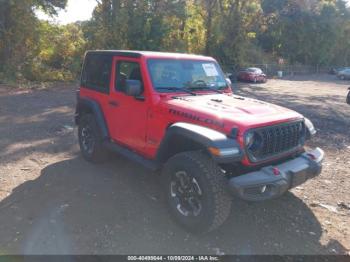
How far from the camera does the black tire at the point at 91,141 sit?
563 centimetres

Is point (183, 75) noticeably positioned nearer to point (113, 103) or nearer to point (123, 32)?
point (113, 103)

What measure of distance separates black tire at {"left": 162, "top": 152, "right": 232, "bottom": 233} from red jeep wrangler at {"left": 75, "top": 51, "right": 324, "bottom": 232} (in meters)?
0.01

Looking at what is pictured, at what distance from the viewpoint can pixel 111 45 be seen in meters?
21.3

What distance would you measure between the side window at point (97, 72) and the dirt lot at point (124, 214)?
1.35 meters

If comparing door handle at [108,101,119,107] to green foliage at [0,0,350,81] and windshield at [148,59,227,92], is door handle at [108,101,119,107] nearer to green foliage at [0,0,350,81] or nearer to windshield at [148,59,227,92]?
windshield at [148,59,227,92]

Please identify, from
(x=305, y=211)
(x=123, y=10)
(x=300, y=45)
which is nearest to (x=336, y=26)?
(x=300, y=45)

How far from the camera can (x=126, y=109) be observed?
16.0 ft

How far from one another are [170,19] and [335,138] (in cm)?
1715

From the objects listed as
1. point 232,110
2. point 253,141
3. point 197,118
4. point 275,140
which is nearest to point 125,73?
point 197,118

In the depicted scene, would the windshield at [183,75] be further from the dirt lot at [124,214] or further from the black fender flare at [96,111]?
the dirt lot at [124,214]

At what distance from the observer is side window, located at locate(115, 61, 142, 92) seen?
15.5 feet

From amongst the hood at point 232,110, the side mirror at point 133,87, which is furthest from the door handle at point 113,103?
the hood at point 232,110

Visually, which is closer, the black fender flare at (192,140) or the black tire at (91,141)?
the black fender flare at (192,140)

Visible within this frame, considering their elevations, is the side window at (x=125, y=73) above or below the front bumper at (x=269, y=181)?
above
